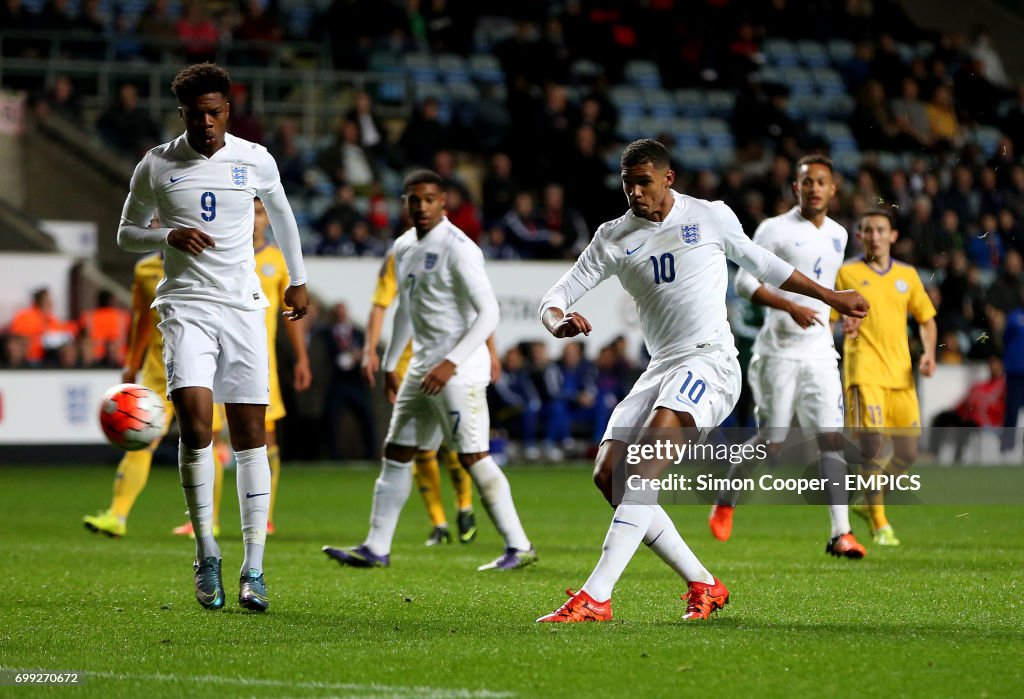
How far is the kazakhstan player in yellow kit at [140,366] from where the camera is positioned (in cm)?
1080

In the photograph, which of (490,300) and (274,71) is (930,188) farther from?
(490,300)

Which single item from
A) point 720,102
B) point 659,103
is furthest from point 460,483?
point 720,102

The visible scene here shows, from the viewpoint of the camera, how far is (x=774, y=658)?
573 cm

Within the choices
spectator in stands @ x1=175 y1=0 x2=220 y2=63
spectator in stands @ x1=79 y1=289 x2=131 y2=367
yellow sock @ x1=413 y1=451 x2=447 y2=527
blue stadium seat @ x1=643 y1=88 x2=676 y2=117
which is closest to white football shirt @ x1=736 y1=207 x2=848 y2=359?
yellow sock @ x1=413 y1=451 x2=447 y2=527

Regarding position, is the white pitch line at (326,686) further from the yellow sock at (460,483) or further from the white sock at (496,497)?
the yellow sock at (460,483)

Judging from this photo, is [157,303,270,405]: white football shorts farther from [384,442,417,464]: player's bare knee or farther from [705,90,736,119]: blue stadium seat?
[705,90,736,119]: blue stadium seat

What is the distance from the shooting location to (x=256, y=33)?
22.7 m

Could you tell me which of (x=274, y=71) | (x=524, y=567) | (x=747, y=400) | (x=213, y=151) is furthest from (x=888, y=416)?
(x=274, y=71)

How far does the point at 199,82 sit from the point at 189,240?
2.17 feet

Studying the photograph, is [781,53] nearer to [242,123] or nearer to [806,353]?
[242,123]

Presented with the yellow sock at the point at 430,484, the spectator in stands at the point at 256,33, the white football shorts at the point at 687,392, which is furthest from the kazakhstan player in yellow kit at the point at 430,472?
A: the spectator in stands at the point at 256,33

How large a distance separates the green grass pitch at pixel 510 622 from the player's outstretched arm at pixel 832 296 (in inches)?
48.7

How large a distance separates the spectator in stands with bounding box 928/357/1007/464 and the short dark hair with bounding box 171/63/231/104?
14322 millimetres

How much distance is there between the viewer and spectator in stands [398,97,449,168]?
21953 millimetres
